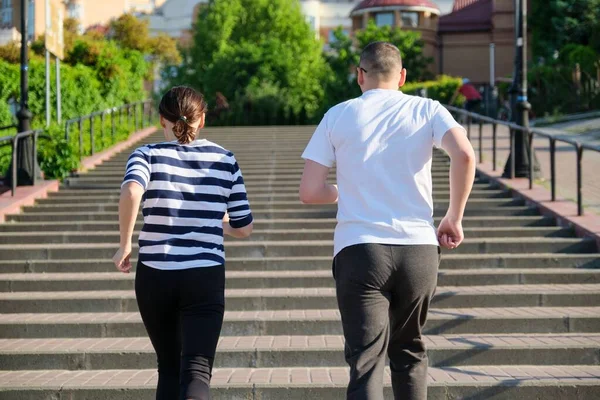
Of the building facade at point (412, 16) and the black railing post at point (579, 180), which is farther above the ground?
the building facade at point (412, 16)

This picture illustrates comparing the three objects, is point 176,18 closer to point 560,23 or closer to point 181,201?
point 560,23

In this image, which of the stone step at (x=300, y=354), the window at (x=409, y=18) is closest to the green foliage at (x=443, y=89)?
the window at (x=409, y=18)

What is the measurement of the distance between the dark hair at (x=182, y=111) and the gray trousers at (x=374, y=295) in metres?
0.79

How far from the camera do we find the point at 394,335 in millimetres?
3848

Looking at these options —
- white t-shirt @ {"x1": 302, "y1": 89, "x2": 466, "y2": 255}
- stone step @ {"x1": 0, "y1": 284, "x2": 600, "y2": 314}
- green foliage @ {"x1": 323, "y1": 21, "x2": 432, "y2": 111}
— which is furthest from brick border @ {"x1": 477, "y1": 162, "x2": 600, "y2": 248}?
green foliage @ {"x1": 323, "y1": 21, "x2": 432, "y2": 111}

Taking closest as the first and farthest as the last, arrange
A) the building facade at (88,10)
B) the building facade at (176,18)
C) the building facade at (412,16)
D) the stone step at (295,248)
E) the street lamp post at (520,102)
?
the stone step at (295,248) < the street lamp post at (520,102) < the building facade at (412,16) < the building facade at (88,10) < the building facade at (176,18)

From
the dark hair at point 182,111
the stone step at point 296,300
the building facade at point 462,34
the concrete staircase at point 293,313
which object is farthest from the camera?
the building facade at point 462,34

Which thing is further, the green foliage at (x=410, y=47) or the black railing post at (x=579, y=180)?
the green foliage at (x=410, y=47)

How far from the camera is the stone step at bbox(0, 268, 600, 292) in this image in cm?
849

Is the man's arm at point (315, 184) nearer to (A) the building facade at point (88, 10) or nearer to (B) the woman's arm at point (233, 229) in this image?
(B) the woman's arm at point (233, 229)

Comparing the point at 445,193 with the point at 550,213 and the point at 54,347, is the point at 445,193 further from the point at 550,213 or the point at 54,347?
the point at 54,347

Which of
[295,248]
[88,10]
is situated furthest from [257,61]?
[88,10]

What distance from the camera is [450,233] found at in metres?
3.81

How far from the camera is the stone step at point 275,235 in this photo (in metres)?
10.0
